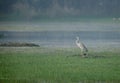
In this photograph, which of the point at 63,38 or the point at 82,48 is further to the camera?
the point at 63,38

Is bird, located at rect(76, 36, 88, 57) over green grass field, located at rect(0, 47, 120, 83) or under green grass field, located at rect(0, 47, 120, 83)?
over

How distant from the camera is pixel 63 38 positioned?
8.05 metres

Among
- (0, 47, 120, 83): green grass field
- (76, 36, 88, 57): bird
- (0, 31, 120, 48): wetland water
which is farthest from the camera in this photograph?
(0, 31, 120, 48): wetland water

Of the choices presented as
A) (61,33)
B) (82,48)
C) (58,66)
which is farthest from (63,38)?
(58,66)

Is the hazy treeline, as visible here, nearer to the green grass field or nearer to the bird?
the bird

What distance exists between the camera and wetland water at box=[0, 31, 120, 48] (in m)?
7.92

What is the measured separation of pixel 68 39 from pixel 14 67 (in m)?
0.96

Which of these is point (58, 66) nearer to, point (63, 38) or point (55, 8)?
point (63, 38)

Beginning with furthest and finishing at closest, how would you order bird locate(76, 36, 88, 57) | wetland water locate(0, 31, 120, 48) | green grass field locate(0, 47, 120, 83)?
wetland water locate(0, 31, 120, 48)
bird locate(76, 36, 88, 57)
green grass field locate(0, 47, 120, 83)

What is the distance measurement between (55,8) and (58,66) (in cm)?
92

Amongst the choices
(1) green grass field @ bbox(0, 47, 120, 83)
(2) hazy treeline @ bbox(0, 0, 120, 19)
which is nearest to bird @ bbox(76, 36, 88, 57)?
(1) green grass field @ bbox(0, 47, 120, 83)

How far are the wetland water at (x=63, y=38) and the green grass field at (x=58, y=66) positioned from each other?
0.11 m

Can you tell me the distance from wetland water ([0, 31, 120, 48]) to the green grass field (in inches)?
4.2

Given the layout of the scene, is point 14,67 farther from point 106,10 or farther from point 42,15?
point 106,10
